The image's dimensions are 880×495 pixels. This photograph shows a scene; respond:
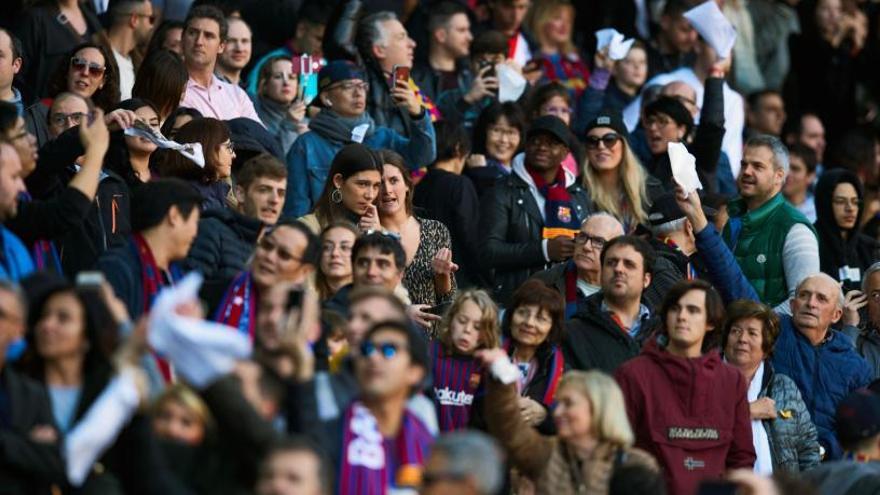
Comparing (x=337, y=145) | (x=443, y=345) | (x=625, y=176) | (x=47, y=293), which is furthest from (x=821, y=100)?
(x=47, y=293)

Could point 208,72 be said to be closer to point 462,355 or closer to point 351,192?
point 351,192

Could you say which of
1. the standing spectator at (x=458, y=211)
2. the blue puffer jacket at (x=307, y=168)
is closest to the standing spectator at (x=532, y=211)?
the standing spectator at (x=458, y=211)

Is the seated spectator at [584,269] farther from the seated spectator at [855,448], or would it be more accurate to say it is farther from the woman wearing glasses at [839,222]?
the woman wearing glasses at [839,222]

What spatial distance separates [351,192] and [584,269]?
1384 mm

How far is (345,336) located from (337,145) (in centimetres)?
329

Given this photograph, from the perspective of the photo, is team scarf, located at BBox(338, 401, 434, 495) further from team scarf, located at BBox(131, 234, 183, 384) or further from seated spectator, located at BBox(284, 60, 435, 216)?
seated spectator, located at BBox(284, 60, 435, 216)

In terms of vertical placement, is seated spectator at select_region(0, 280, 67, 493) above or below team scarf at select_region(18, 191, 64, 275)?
below

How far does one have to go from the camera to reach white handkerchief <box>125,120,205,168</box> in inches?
412

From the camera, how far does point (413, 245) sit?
11.4 meters

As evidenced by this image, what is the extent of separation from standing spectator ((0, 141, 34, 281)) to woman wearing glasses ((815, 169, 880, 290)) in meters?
6.25

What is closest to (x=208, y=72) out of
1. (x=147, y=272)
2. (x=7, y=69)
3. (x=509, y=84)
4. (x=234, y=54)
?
(x=234, y=54)

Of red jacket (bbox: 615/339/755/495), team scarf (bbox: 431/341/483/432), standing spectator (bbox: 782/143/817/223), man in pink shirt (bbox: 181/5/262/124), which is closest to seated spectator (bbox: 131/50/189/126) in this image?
man in pink shirt (bbox: 181/5/262/124)

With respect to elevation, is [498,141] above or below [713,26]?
below

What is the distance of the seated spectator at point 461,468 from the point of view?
25.6 feet
